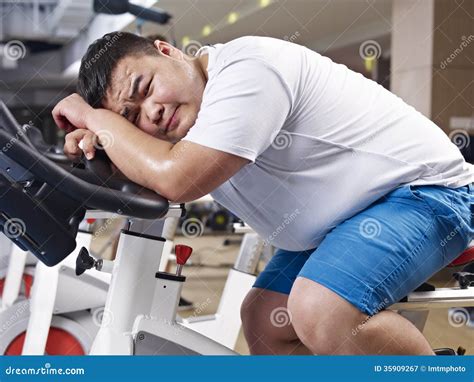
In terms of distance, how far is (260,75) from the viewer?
3.34 ft

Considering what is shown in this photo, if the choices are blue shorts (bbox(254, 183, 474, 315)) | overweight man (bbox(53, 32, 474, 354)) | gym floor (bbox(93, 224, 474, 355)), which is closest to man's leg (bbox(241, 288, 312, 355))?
overweight man (bbox(53, 32, 474, 354))

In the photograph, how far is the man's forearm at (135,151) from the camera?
3.32ft

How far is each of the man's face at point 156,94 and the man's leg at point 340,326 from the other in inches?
13.4

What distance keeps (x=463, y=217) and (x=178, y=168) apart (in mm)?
518

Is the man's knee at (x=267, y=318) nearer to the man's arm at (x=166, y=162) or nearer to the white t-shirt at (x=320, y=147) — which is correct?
the white t-shirt at (x=320, y=147)

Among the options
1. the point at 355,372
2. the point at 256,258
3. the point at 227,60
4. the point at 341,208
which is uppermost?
the point at 227,60

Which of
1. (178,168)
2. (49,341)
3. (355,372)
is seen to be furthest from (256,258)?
(178,168)

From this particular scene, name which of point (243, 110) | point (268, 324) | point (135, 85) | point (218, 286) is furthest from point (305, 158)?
point (218, 286)

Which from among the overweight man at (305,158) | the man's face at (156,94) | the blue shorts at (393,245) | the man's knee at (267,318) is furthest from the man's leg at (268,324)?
the man's face at (156,94)

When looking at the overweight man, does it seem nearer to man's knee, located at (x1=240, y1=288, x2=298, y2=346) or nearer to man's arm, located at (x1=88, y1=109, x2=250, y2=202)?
man's arm, located at (x1=88, y1=109, x2=250, y2=202)

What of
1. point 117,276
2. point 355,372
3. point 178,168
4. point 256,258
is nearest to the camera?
point 178,168

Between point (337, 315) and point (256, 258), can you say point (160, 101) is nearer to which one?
point (337, 315)

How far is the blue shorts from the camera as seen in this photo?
1.08 metres

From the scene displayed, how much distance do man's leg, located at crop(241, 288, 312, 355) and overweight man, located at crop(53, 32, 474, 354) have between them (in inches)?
6.7
